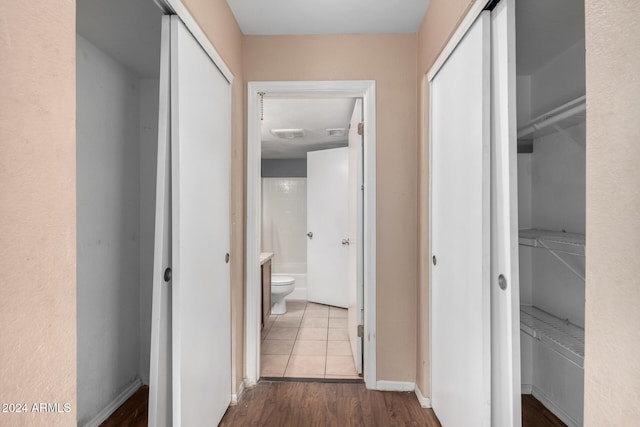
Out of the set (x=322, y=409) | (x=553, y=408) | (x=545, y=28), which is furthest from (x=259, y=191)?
(x=553, y=408)

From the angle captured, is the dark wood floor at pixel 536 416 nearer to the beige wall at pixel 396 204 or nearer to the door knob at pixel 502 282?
the beige wall at pixel 396 204

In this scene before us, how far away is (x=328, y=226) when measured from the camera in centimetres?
438

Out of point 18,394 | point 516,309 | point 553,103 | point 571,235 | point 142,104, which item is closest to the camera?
point 18,394

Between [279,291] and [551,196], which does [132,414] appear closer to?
[279,291]

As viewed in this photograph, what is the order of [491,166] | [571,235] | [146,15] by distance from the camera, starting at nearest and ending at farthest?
[491,166] → [146,15] → [571,235]

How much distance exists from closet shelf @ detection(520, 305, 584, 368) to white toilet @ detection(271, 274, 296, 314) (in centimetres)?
253

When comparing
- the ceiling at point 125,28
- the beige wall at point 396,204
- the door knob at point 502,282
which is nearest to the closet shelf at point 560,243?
the door knob at point 502,282

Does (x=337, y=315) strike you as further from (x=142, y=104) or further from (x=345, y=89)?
Answer: (x=142, y=104)

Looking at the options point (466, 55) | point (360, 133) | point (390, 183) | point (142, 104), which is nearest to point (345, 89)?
point (360, 133)

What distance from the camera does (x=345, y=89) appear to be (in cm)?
224

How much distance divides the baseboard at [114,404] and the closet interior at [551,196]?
7.91ft

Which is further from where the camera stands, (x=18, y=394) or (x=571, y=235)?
(x=571, y=235)

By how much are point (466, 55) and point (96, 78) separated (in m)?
2.01

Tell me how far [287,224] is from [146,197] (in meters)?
3.32
